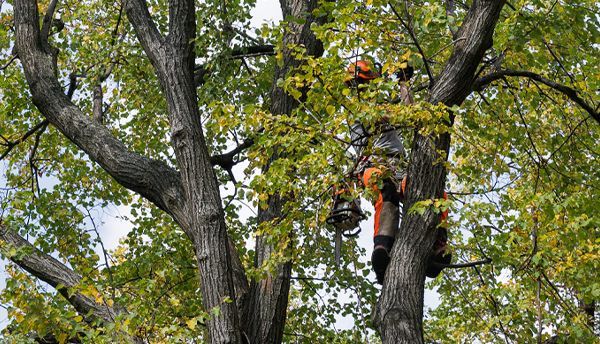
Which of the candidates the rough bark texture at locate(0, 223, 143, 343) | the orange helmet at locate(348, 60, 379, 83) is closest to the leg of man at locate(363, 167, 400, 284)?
the orange helmet at locate(348, 60, 379, 83)

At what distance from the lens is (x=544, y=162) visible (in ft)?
25.0

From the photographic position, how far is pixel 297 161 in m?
6.47

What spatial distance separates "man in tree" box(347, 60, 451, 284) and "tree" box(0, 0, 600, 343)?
0.16 m

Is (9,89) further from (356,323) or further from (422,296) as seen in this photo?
(422,296)

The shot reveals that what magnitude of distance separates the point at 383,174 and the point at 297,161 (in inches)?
28.3

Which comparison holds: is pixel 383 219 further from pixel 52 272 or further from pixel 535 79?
pixel 52 272

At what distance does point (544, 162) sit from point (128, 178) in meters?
3.71

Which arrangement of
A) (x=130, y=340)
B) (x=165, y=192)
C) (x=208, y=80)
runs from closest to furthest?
(x=130, y=340)
(x=165, y=192)
(x=208, y=80)

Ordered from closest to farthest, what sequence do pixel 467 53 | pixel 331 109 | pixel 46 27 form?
pixel 331 109, pixel 467 53, pixel 46 27

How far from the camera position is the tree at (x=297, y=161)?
6.06 metres

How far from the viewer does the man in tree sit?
609 centimetres

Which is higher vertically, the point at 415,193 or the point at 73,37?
the point at 73,37

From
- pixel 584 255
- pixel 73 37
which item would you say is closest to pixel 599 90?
pixel 584 255

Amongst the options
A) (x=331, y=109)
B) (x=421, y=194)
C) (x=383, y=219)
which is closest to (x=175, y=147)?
(x=331, y=109)
